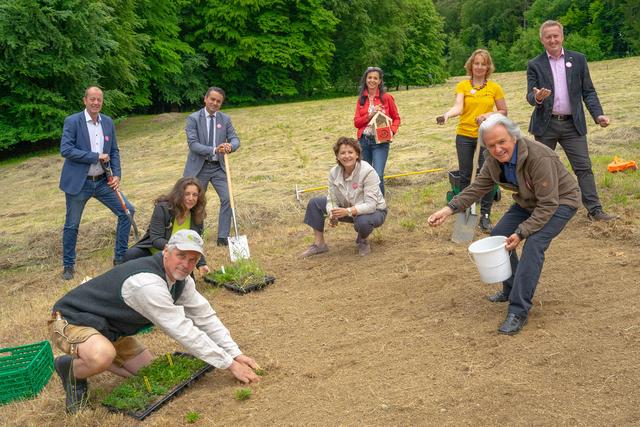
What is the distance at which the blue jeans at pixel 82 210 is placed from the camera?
7.26 m

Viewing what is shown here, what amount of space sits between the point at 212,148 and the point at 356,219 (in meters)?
2.09

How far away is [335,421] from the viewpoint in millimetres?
3627

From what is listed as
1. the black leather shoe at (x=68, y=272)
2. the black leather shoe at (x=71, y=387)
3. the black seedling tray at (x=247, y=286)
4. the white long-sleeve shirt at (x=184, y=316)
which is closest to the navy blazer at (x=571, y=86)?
the black seedling tray at (x=247, y=286)

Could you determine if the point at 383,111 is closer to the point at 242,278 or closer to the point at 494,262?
the point at 242,278

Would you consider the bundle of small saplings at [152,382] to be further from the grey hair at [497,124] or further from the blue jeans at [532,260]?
the grey hair at [497,124]

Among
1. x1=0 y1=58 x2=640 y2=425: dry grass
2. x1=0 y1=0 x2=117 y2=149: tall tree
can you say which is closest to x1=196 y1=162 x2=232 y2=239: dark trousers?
x1=0 y1=58 x2=640 y2=425: dry grass

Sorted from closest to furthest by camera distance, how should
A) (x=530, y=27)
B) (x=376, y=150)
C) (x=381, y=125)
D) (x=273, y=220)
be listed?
1. (x=381, y=125)
2. (x=376, y=150)
3. (x=273, y=220)
4. (x=530, y=27)

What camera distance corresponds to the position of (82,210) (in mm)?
7301

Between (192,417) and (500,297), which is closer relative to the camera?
(192,417)

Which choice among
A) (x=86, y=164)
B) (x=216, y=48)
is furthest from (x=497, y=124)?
(x=216, y=48)

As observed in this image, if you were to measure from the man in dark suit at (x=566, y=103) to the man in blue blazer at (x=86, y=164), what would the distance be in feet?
15.7

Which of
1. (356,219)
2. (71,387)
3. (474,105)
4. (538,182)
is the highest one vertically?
(474,105)

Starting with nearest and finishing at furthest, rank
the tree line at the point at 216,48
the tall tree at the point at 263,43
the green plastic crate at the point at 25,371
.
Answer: the green plastic crate at the point at 25,371 < the tree line at the point at 216,48 < the tall tree at the point at 263,43

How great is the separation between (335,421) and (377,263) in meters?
2.88
